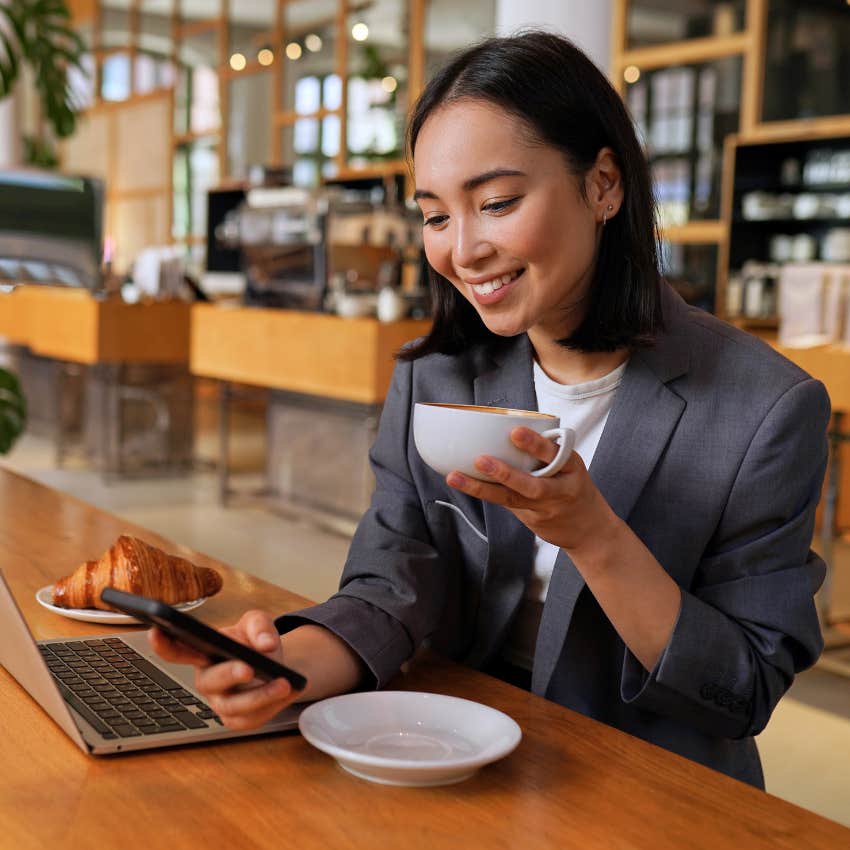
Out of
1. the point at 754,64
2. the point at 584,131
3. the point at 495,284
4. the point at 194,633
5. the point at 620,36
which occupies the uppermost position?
the point at 620,36

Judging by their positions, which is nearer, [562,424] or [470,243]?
[470,243]

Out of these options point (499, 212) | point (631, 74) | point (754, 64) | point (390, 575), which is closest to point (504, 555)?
point (390, 575)

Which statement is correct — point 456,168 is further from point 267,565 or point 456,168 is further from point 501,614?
point 267,565

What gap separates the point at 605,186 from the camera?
46.4 inches

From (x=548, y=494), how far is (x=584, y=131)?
1.40ft

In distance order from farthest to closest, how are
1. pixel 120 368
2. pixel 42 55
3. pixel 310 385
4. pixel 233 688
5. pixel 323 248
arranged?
1. pixel 120 368
2. pixel 323 248
3. pixel 310 385
4. pixel 42 55
5. pixel 233 688

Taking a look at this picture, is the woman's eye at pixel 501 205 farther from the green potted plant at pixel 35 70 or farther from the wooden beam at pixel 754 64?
the wooden beam at pixel 754 64

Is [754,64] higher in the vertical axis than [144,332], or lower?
higher

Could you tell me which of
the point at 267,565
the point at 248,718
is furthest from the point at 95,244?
the point at 267,565

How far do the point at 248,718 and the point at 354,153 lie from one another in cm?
822

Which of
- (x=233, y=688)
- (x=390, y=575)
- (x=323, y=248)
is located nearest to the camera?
(x=233, y=688)

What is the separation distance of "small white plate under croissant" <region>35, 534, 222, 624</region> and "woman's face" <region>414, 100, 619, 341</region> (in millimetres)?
421

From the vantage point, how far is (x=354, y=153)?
8.77m

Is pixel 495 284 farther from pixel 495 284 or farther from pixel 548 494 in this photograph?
pixel 548 494
